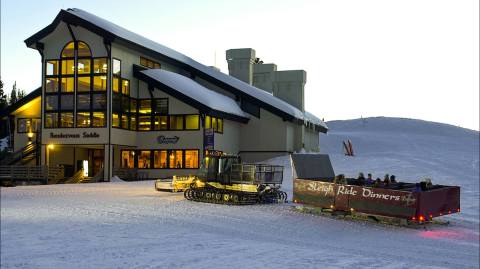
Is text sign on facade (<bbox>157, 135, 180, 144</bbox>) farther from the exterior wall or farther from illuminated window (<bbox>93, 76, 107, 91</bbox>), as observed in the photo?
the exterior wall

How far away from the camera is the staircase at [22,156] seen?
1665 inches

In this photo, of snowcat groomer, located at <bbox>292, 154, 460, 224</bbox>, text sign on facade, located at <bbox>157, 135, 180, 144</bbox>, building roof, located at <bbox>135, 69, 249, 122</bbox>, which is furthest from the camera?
text sign on facade, located at <bbox>157, 135, 180, 144</bbox>

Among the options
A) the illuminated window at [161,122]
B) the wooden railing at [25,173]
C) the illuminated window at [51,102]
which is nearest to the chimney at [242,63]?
the illuminated window at [161,122]

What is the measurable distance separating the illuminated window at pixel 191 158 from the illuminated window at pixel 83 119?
25.8ft

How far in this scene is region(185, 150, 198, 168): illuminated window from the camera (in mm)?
40969

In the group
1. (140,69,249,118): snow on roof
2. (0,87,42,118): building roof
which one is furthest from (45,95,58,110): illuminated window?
(140,69,249,118): snow on roof

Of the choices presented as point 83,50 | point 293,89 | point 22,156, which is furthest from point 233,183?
point 293,89

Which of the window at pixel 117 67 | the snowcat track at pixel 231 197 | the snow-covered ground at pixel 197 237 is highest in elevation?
the window at pixel 117 67

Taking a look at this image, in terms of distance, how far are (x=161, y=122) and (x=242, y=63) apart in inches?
749

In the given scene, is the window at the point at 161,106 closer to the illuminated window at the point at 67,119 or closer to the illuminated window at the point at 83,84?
the illuminated window at the point at 83,84

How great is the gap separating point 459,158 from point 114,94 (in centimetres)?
3629

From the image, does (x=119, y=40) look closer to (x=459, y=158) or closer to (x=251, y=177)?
(x=251, y=177)

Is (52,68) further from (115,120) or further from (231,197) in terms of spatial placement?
(231,197)

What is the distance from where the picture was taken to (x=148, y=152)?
42.5 m
